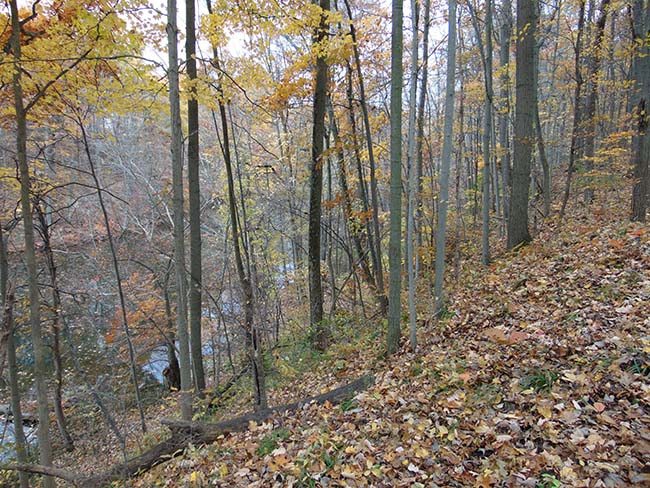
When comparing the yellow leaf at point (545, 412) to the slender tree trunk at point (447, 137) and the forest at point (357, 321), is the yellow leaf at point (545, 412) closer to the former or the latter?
the forest at point (357, 321)

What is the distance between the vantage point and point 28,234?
482 centimetres

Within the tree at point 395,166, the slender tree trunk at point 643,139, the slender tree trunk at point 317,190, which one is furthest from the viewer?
the slender tree trunk at point 317,190

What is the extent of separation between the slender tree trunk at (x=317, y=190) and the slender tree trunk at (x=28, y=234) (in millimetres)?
4441

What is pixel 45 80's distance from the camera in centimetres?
484

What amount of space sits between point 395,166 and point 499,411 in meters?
3.22

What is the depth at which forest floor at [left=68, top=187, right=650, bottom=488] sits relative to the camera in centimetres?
274

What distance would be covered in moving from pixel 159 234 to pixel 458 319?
18.8 meters

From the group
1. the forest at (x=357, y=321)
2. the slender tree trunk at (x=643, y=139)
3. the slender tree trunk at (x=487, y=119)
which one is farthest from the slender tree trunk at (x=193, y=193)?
the slender tree trunk at (x=643, y=139)

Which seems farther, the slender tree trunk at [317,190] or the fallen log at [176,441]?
the slender tree trunk at [317,190]

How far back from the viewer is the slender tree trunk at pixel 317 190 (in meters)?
7.01

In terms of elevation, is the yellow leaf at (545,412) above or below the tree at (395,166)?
below

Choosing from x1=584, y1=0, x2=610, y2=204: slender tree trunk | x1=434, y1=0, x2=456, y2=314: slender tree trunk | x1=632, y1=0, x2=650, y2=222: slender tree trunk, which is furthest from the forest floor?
x1=584, y1=0, x2=610, y2=204: slender tree trunk

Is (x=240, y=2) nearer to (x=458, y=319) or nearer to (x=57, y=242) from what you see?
(x=458, y=319)

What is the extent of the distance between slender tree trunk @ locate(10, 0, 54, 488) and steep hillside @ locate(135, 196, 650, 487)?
190 centimetres
